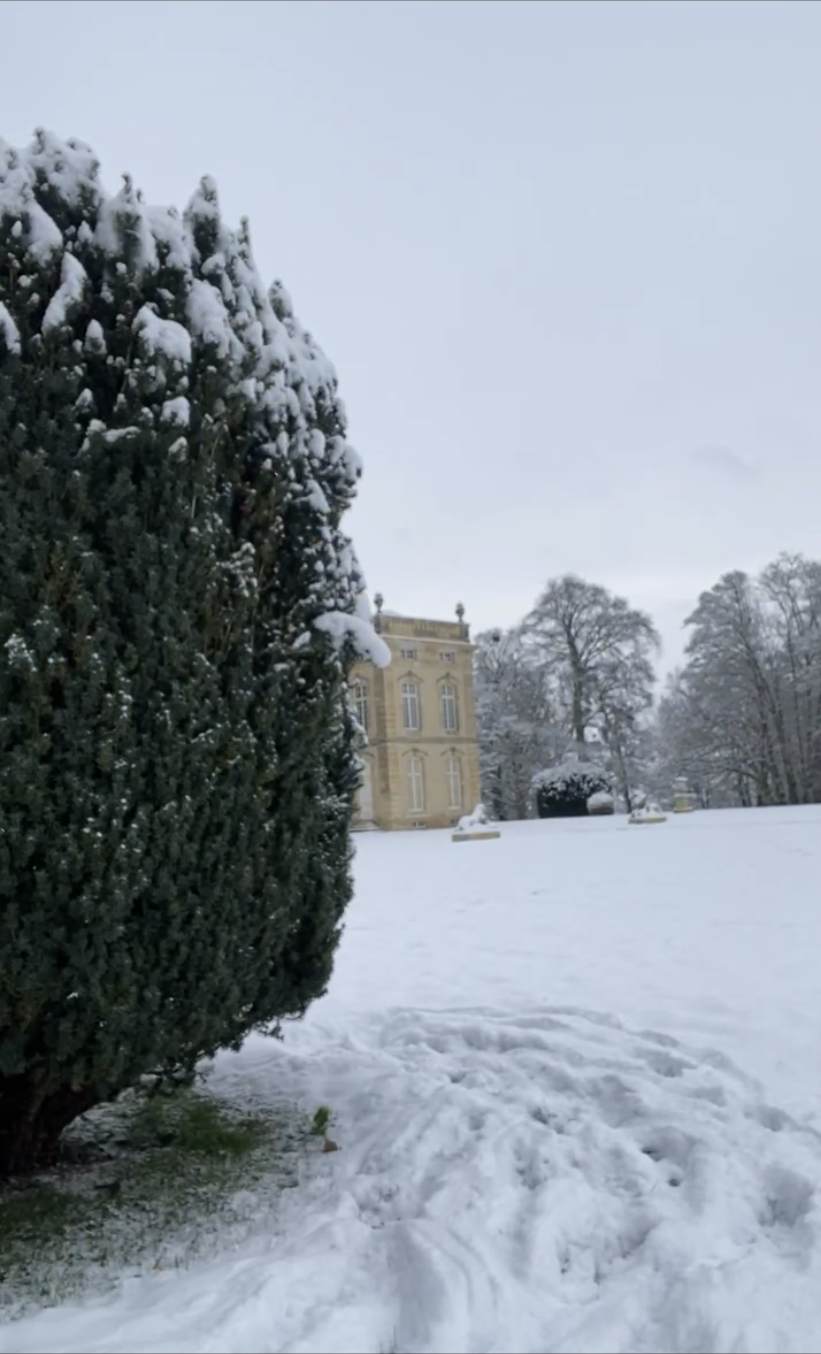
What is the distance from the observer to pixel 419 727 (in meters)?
36.7

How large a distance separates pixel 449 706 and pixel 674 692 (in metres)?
12.8

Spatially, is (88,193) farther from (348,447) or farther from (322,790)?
(322,790)

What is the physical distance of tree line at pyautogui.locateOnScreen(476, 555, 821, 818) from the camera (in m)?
35.7

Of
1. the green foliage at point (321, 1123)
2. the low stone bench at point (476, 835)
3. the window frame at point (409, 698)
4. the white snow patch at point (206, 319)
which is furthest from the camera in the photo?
the window frame at point (409, 698)

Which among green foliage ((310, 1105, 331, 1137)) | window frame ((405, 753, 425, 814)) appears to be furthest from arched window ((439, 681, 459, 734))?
green foliage ((310, 1105, 331, 1137))

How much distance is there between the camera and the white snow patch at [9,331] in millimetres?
2764

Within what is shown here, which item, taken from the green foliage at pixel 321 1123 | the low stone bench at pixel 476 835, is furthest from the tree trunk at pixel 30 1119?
the low stone bench at pixel 476 835

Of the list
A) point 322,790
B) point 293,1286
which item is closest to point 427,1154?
point 293,1286

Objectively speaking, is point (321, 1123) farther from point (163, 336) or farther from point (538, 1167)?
point (163, 336)

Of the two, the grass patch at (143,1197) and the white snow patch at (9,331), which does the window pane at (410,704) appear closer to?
the grass patch at (143,1197)

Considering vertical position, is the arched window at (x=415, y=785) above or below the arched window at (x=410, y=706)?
below

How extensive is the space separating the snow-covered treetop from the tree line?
31.5m

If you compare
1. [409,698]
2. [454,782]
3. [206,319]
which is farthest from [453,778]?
[206,319]

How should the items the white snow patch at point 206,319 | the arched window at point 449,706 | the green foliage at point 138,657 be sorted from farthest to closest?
1. the arched window at point 449,706
2. the white snow patch at point 206,319
3. the green foliage at point 138,657
